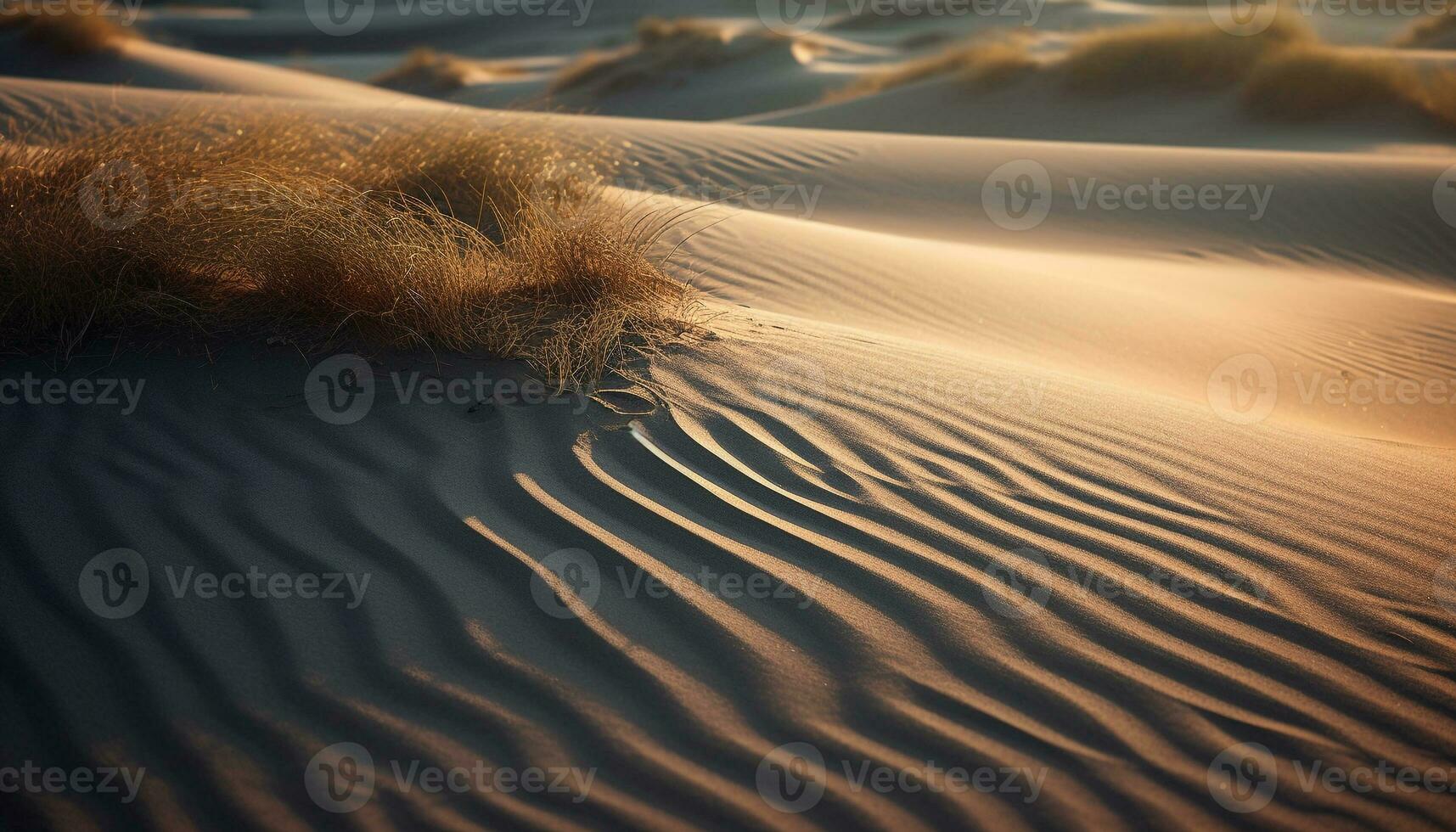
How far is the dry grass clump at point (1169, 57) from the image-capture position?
51.8ft

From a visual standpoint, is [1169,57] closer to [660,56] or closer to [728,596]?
[660,56]

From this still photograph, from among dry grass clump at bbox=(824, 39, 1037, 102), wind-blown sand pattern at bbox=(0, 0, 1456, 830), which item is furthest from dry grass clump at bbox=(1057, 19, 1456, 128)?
wind-blown sand pattern at bbox=(0, 0, 1456, 830)

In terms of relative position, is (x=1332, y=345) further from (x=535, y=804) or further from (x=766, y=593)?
(x=535, y=804)

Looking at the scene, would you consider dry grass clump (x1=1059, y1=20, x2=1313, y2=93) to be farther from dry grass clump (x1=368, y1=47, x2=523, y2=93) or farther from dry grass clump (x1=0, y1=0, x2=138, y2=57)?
dry grass clump (x1=0, y1=0, x2=138, y2=57)

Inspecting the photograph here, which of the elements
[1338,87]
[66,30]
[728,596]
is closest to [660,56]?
[66,30]

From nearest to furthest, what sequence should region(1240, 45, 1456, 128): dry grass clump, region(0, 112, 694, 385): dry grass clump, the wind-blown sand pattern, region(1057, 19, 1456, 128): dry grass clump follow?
the wind-blown sand pattern < region(0, 112, 694, 385): dry grass clump < region(1240, 45, 1456, 128): dry grass clump < region(1057, 19, 1456, 128): dry grass clump

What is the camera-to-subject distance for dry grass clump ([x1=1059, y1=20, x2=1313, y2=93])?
15.8 m

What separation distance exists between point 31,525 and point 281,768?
4.17 feet

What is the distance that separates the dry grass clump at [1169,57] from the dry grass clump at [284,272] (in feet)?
54.3

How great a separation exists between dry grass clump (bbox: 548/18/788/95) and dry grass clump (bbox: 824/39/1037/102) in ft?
13.4

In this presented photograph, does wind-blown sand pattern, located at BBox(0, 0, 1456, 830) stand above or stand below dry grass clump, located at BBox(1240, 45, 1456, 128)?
below

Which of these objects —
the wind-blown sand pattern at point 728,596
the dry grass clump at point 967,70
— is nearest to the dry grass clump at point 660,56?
the dry grass clump at point 967,70

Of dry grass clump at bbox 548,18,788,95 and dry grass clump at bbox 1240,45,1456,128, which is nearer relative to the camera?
dry grass clump at bbox 1240,45,1456,128

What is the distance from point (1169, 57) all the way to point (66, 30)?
21.6 meters
